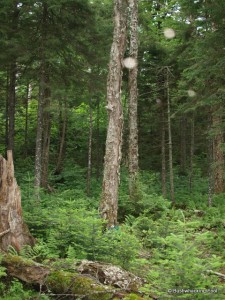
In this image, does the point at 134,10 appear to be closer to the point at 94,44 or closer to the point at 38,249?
the point at 94,44

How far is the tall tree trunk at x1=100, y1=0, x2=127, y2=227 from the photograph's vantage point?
964 centimetres

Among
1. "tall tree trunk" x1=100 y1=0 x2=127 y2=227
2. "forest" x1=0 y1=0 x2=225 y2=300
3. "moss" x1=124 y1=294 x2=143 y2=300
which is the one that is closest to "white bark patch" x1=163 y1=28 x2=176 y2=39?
"forest" x1=0 y1=0 x2=225 y2=300

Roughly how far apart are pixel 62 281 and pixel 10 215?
5.77ft

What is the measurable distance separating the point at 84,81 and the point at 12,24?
3.82 m

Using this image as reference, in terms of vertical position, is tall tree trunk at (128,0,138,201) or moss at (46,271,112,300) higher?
tall tree trunk at (128,0,138,201)

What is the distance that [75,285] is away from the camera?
16.8ft

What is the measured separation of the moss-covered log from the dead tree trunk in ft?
1.85

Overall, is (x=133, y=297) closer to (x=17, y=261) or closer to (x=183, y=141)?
(x=17, y=261)

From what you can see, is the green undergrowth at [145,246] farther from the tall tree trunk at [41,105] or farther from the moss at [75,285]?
the tall tree trunk at [41,105]

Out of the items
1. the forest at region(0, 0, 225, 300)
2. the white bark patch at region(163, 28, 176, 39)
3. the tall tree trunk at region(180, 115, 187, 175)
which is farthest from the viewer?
the tall tree trunk at region(180, 115, 187, 175)

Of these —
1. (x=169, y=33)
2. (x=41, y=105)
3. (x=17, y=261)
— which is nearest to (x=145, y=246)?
(x=17, y=261)

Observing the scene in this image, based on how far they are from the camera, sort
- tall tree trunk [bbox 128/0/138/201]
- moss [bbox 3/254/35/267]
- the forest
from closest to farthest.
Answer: the forest, moss [bbox 3/254/35/267], tall tree trunk [bbox 128/0/138/201]

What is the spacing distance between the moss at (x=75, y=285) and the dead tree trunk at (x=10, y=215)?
1.27 metres

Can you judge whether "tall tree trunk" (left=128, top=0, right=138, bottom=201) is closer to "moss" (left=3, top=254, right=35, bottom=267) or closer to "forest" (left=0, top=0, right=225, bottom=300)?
"forest" (left=0, top=0, right=225, bottom=300)
